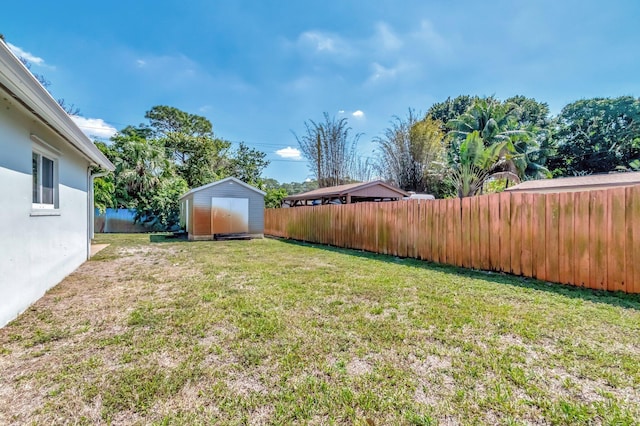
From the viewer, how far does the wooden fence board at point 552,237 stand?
4.62 metres

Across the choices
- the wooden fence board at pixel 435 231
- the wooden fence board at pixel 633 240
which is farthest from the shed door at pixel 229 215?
the wooden fence board at pixel 633 240

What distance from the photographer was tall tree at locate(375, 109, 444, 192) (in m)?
20.3

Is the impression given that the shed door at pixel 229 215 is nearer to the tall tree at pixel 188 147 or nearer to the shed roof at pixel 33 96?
the shed roof at pixel 33 96

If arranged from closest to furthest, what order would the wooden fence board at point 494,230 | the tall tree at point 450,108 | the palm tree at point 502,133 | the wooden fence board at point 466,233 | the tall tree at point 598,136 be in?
the wooden fence board at point 494,230 < the wooden fence board at point 466,233 < the palm tree at point 502,133 < the tall tree at point 598,136 < the tall tree at point 450,108

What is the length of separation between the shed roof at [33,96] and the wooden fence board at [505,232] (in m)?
6.80

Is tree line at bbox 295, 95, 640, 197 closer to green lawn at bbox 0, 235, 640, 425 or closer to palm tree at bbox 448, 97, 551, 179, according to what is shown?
palm tree at bbox 448, 97, 551, 179

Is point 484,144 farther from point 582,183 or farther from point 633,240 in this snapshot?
point 633,240

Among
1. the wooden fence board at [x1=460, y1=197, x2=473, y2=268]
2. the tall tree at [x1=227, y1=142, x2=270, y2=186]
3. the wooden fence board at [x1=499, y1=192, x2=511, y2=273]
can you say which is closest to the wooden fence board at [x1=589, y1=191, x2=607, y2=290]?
the wooden fence board at [x1=499, y1=192, x2=511, y2=273]

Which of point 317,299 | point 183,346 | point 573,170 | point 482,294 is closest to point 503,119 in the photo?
point 573,170

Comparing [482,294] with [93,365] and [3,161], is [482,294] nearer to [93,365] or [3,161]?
[93,365]

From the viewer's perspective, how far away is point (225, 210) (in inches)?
506

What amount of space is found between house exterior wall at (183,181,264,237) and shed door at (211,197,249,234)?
167 mm

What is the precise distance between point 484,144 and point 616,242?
17.5 m

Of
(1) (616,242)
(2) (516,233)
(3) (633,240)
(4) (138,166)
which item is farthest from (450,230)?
(4) (138,166)
